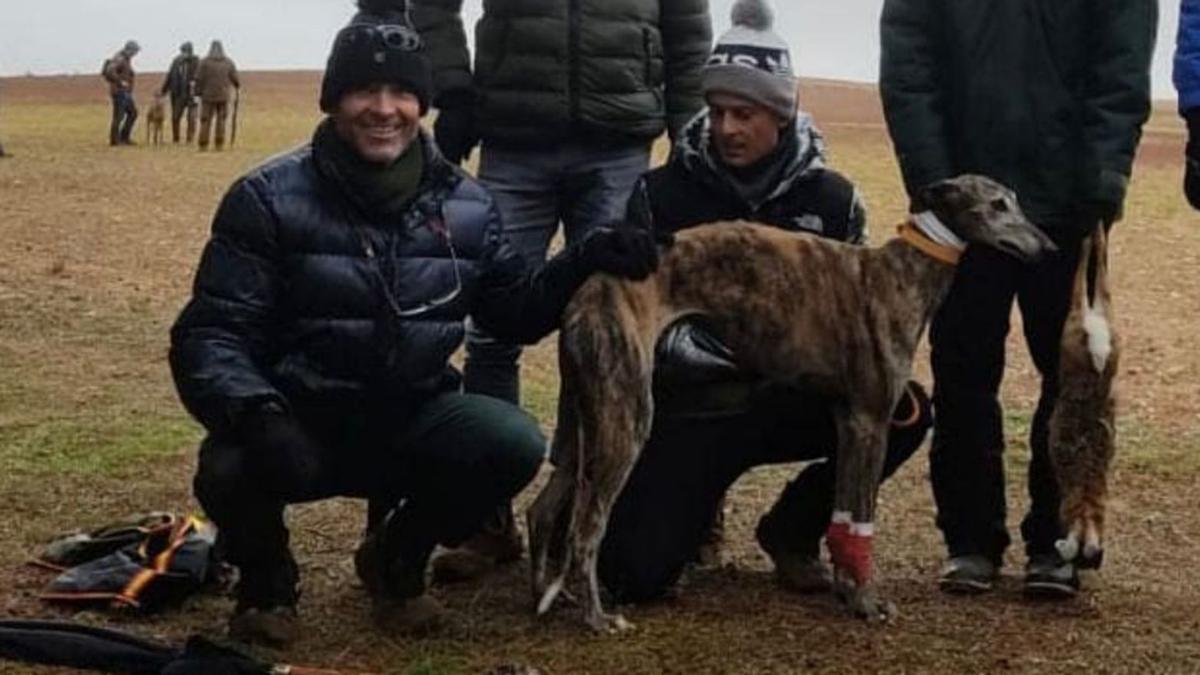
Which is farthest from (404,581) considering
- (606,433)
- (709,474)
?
(709,474)

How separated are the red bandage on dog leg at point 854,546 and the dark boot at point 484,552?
3.52 ft

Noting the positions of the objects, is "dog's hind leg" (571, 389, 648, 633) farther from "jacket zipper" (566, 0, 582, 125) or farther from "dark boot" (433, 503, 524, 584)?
"jacket zipper" (566, 0, 582, 125)

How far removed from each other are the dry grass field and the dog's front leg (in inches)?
5.0

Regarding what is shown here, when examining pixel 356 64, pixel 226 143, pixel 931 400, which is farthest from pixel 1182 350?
pixel 226 143

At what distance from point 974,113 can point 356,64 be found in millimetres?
1919

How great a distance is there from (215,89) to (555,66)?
30.3 metres

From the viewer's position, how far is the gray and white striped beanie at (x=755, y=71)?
5.61 m

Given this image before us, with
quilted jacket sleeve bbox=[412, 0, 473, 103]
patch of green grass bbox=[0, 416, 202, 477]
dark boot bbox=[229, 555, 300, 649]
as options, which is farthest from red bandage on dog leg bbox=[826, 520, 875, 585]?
patch of green grass bbox=[0, 416, 202, 477]

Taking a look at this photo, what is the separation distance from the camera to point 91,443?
27.3 ft

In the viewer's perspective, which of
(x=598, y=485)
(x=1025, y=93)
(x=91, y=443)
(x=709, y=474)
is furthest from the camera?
(x=91, y=443)

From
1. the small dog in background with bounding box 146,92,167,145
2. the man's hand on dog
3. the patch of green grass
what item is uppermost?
the man's hand on dog

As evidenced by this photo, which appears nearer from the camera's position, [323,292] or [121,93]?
[323,292]

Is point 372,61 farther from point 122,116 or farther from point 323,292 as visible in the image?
point 122,116

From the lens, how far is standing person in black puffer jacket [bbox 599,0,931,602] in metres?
5.70
